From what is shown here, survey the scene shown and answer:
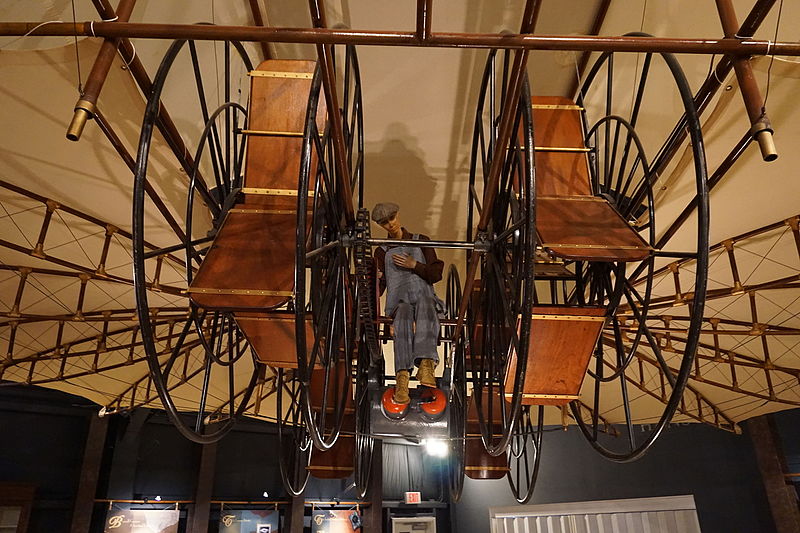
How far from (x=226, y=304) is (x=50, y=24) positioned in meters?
1.08

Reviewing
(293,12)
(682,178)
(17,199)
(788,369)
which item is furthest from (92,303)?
(788,369)

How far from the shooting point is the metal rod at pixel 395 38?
1.63m

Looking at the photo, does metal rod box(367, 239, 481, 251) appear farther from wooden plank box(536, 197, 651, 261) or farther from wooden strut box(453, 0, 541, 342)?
wooden plank box(536, 197, 651, 261)

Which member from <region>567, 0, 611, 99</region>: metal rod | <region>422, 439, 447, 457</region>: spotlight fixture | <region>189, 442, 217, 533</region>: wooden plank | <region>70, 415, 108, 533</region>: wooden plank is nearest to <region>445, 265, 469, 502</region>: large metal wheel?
<region>567, 0, 611, 99</region>: metal rod

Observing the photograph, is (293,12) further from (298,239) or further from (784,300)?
(784,300)

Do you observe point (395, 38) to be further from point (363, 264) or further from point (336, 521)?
point (336, 521)

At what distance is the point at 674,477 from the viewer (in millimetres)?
9008

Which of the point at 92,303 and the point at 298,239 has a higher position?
the point at 92,303

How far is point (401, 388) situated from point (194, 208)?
286cm

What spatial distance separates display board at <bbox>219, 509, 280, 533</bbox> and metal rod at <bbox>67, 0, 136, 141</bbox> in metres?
8.92

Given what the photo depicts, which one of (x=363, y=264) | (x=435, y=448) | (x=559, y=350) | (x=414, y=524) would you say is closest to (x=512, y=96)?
(x=363, y=264)

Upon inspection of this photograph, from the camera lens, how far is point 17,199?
15.6ft

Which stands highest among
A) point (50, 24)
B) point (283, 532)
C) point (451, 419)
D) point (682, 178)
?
point (682, 178)

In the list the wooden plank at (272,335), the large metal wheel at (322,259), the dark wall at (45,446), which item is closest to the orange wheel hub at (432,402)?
the large metal wheel at (322,259)
